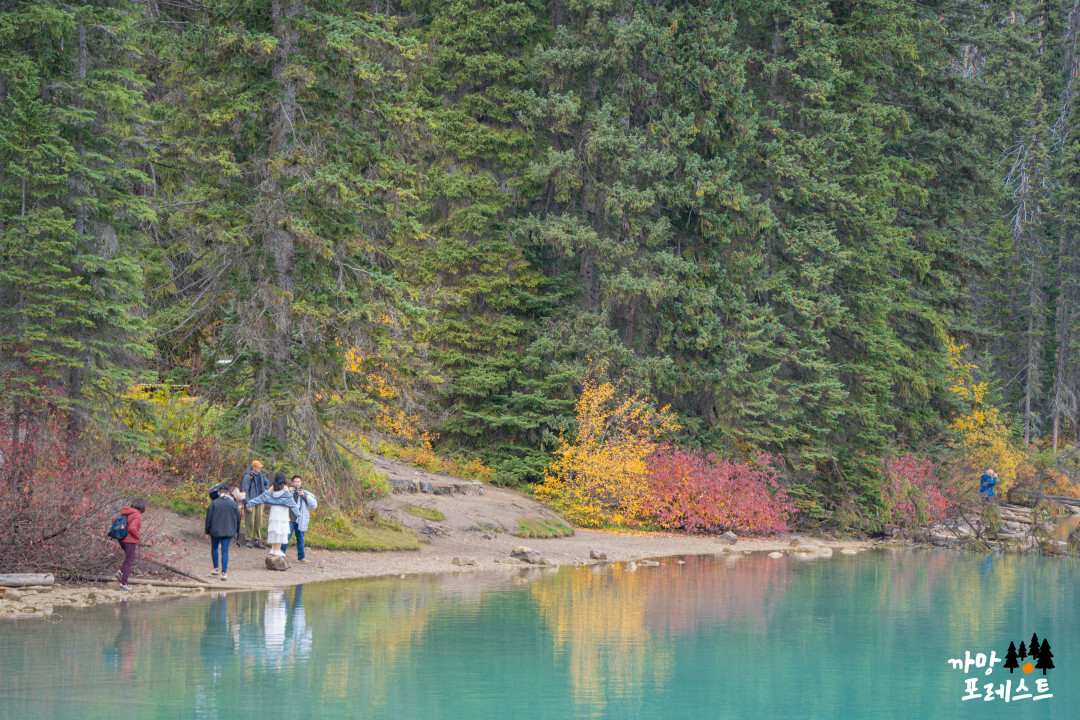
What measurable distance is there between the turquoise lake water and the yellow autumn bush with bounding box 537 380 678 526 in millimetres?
9678

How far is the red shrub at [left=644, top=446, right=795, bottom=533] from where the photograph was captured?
33469 mm

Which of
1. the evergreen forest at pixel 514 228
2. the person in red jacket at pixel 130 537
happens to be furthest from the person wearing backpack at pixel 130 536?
the evergreen forest at pixel 514 228

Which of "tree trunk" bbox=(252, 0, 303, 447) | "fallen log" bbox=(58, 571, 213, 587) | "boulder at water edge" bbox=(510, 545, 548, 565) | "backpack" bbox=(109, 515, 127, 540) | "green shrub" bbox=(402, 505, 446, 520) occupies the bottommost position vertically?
"boulder at water edge" bbox=(510, 545, 548, 565)

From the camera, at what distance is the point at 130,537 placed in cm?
1728

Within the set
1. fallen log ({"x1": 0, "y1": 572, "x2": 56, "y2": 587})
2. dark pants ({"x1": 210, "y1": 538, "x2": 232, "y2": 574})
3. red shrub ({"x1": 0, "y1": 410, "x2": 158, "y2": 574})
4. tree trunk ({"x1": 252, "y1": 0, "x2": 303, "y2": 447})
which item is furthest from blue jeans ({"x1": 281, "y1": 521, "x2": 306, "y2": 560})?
fallen log ({"x1": 0, "y1": 572, "x2": 56, "y2": 587})

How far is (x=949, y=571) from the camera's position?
91.9 ft

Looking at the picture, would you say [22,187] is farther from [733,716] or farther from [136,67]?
[733,716]

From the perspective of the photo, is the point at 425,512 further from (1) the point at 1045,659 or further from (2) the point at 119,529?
(1) the point at 1045,659

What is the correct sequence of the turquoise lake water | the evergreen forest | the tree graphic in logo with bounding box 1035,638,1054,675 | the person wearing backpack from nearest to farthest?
the turquoise lake water, the tree graphic in logo with bounding box 1035,638,1054,675, the person wearing backpack, the evergreen forest

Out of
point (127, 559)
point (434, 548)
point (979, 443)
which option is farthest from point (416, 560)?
point (979, 443)

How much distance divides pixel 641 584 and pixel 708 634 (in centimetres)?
575

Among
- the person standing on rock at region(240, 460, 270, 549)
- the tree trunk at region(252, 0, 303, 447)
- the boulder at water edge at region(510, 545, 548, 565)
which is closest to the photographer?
the person standing on rock at region(240, 460, 270, 549)

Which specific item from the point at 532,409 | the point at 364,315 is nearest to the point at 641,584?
the point at 364,315

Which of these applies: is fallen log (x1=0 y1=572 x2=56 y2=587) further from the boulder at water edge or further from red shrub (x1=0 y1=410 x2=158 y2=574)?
the boulder at water edge
